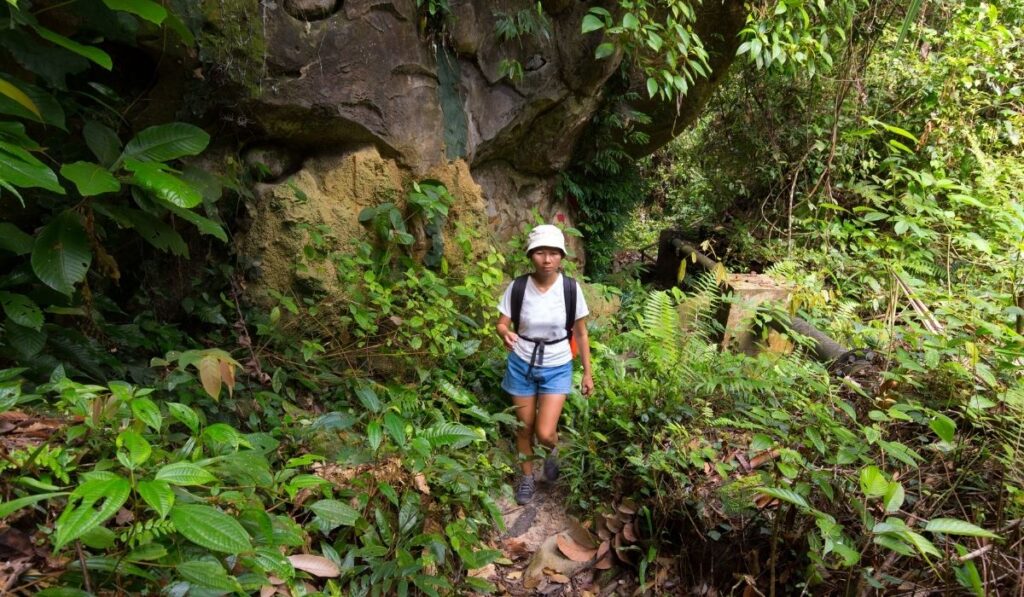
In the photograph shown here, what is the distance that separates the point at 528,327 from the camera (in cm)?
398

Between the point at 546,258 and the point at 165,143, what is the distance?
7.43 ft

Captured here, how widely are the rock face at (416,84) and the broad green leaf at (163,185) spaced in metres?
1.94

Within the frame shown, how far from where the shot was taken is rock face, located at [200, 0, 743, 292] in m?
4.14

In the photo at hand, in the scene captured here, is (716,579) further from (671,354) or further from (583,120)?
(583,120)

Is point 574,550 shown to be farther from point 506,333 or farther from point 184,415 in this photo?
point 184,415

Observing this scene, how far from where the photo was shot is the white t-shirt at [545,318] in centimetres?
394

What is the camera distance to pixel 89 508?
4.43 feet

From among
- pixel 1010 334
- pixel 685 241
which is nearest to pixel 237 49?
pixel 1010 334

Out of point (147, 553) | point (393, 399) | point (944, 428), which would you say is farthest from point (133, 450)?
point (944, 428)

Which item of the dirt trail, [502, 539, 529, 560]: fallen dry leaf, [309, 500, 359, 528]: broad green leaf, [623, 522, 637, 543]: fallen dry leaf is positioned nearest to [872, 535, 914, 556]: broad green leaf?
[623, 522, 637, 543]: fallen dry leaf

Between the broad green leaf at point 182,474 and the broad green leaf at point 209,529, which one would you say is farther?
the broad green leaf at point 182,474

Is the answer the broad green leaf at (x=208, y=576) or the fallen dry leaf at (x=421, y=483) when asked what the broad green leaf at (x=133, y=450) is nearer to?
the broad green leaf at (x=208, y=576)

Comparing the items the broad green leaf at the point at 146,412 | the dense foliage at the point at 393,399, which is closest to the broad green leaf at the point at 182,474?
the dense foliage at the point at 393,399

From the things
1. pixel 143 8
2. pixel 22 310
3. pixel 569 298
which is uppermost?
pixel 143 8
